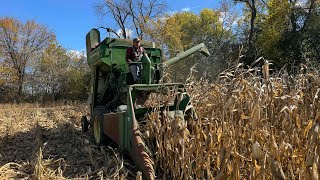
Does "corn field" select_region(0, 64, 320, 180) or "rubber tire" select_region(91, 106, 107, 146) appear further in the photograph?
"rubber tire" select_region(91, 106, 107, 146)

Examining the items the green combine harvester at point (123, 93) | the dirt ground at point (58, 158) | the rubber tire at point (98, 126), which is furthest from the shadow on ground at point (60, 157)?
the green combine harvester at point (123, 93)

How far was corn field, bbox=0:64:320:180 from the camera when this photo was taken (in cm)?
263

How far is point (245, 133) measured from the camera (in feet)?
10.1

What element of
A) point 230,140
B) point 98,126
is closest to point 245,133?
point 230,140

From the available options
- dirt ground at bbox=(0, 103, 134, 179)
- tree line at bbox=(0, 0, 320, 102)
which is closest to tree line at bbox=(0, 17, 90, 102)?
tree line at bbox=(0, 0, 320, 102)

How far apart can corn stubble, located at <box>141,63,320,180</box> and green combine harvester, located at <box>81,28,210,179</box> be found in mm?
197

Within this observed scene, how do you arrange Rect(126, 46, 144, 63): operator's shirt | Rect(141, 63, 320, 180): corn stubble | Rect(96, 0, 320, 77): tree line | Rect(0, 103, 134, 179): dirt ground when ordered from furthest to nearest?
1. Rect(96, 0, 320, 77): tree line
2. Rect(126, 46, 144, 63): operator's shirt
3. Rect(0, 103, 134, 179): dirt ground
4. Rect(141, 63, 320, 180): corn stubble

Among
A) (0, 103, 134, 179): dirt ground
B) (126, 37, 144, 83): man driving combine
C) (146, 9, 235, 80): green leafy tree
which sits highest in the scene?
(146, 9, 235, 80): green leafy tree

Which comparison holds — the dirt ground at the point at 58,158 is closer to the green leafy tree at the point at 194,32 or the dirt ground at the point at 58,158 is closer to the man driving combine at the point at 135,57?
the man driving combine at the point at 135,57

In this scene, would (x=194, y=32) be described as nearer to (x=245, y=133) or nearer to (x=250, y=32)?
(x=250, y=32)

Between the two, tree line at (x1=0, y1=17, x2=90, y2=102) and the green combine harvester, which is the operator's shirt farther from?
tree line at (x1=0, y1=17, x2=90, y2=102)

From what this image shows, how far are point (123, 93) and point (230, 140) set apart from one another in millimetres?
3149

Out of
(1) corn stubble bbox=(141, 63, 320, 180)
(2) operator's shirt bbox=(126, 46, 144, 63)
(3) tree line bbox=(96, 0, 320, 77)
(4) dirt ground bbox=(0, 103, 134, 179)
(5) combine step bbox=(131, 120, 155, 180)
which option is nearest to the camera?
(1) corn stubble bbox=(141, 63, 320, 180)

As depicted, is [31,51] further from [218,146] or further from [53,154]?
[218,146]
